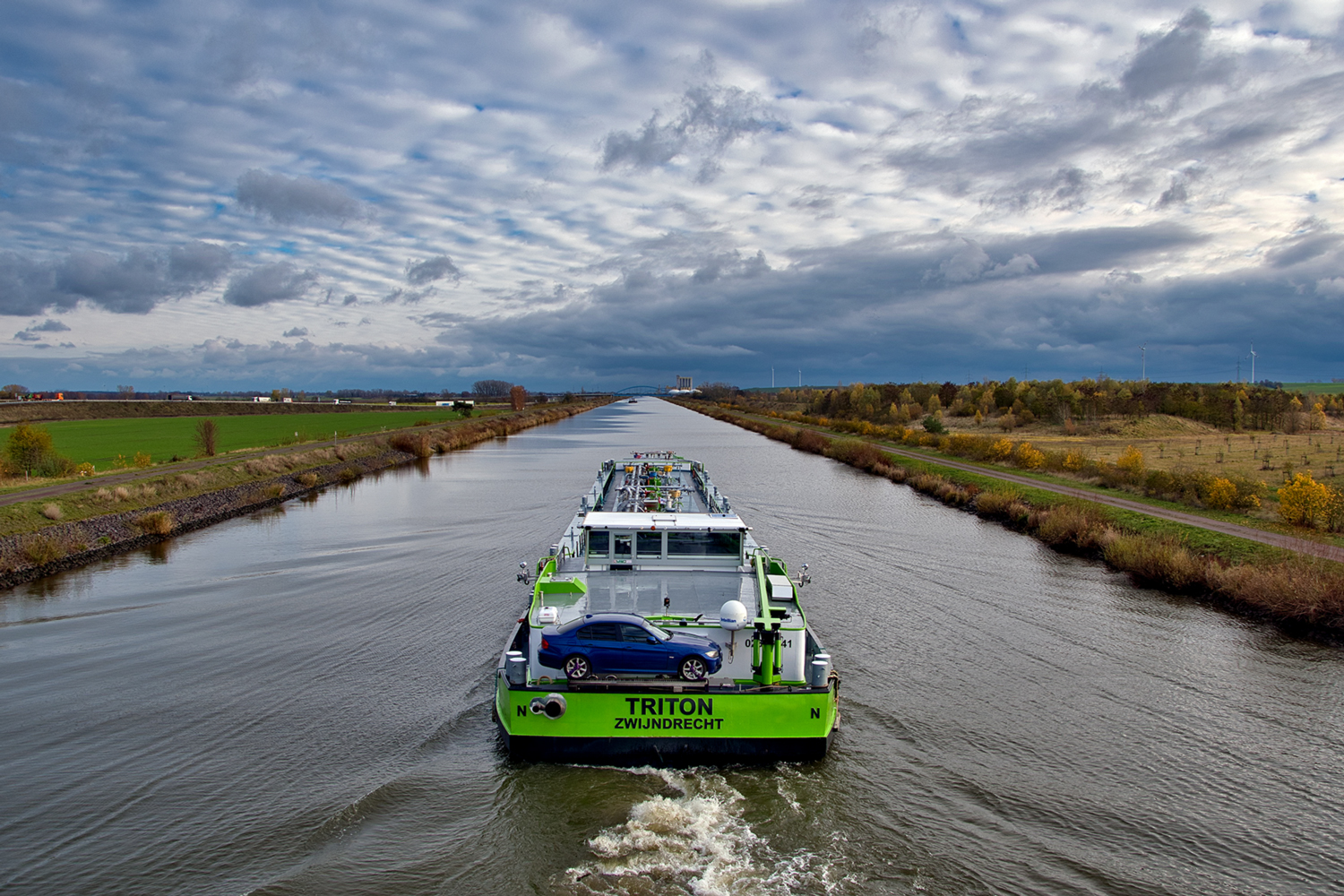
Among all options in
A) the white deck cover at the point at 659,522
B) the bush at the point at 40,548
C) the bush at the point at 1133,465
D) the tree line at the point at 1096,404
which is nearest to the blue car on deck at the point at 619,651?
the white deck cover at the point at 659,522

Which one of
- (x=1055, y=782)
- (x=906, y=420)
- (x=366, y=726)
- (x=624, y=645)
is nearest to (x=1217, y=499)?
(x=1055, y=782)

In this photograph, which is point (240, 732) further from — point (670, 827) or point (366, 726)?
point (670, 827)

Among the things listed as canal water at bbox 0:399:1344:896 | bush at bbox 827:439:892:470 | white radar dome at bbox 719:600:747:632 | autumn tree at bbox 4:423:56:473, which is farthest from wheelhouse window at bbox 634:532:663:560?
bush at bbox 827:439:892:470

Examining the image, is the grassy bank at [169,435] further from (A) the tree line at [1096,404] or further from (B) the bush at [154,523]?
(A) the tree line at [1096,404]

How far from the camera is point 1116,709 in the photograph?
1425 centimetres

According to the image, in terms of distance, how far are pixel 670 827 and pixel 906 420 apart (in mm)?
97289

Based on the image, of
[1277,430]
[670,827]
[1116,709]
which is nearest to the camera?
[670,827]

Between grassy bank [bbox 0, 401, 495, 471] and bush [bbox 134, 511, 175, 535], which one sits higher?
grassy bank [bbox 0, 401, 495, 471]

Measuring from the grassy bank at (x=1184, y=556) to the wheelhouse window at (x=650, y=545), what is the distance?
52.6ft

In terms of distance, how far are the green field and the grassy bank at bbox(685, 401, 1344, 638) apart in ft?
162

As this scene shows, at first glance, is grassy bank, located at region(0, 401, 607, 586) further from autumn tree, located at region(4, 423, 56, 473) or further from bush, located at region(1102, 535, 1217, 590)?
bush, located at region(1102, 535, 1217, 590)

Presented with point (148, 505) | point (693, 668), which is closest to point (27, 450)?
point (148, 505)

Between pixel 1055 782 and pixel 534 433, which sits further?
pixel 534 433

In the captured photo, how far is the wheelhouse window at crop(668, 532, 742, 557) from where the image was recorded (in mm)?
14984
